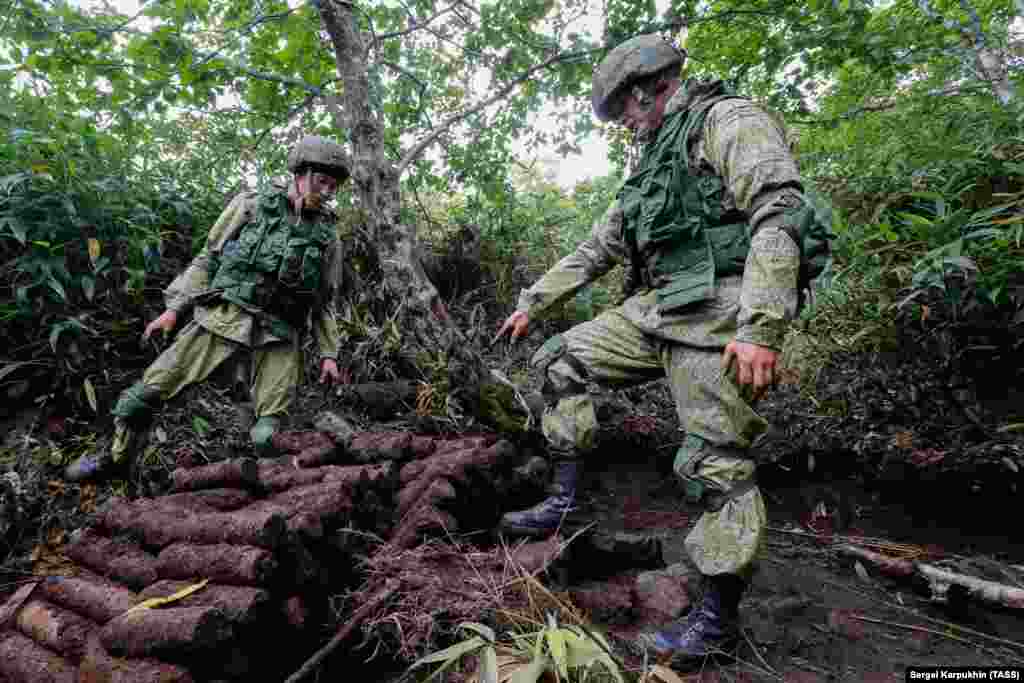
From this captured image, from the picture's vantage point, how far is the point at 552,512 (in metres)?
2.58

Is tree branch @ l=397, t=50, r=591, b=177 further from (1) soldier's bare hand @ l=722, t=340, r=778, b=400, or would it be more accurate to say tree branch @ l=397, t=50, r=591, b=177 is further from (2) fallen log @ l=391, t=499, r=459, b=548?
(1) soldier's bare hand @ l=722, t=340, r=778, b=400

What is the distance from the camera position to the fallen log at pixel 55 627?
174 centimetres

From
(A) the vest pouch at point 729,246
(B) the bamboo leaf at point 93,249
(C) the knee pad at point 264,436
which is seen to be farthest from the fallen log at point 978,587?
(B) the bamboo leaf at point 93,249

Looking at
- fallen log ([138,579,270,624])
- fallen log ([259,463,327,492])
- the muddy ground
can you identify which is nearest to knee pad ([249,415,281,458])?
the muddy ground

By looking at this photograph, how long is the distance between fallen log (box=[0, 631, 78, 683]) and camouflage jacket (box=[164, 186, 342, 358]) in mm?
1840

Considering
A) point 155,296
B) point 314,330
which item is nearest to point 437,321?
point 314,330

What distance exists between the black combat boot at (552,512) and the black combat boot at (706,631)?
2.32 ft

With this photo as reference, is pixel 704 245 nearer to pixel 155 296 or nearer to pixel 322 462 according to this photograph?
pixel 322 462

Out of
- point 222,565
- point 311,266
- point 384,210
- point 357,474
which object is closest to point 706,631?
point 357,474

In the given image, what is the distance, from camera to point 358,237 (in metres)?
5.60

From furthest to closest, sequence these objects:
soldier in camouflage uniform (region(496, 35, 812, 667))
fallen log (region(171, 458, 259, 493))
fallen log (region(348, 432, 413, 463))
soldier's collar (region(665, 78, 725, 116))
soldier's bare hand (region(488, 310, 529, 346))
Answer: fallen log (region(348, 432, 413, 463)), soldier's bare hand (region(488, 310, 529, 346)), fallen log (region(171, 458, 259, 493)), soldier's collar (region(665, 78, 725, 116)), soldier in camouflage uniform (region(496, 35, 812, 667))

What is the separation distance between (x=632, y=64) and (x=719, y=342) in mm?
1294

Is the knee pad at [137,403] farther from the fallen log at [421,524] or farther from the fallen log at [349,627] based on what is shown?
the fallen log at [349,627]

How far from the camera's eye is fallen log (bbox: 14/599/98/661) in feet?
5.70
